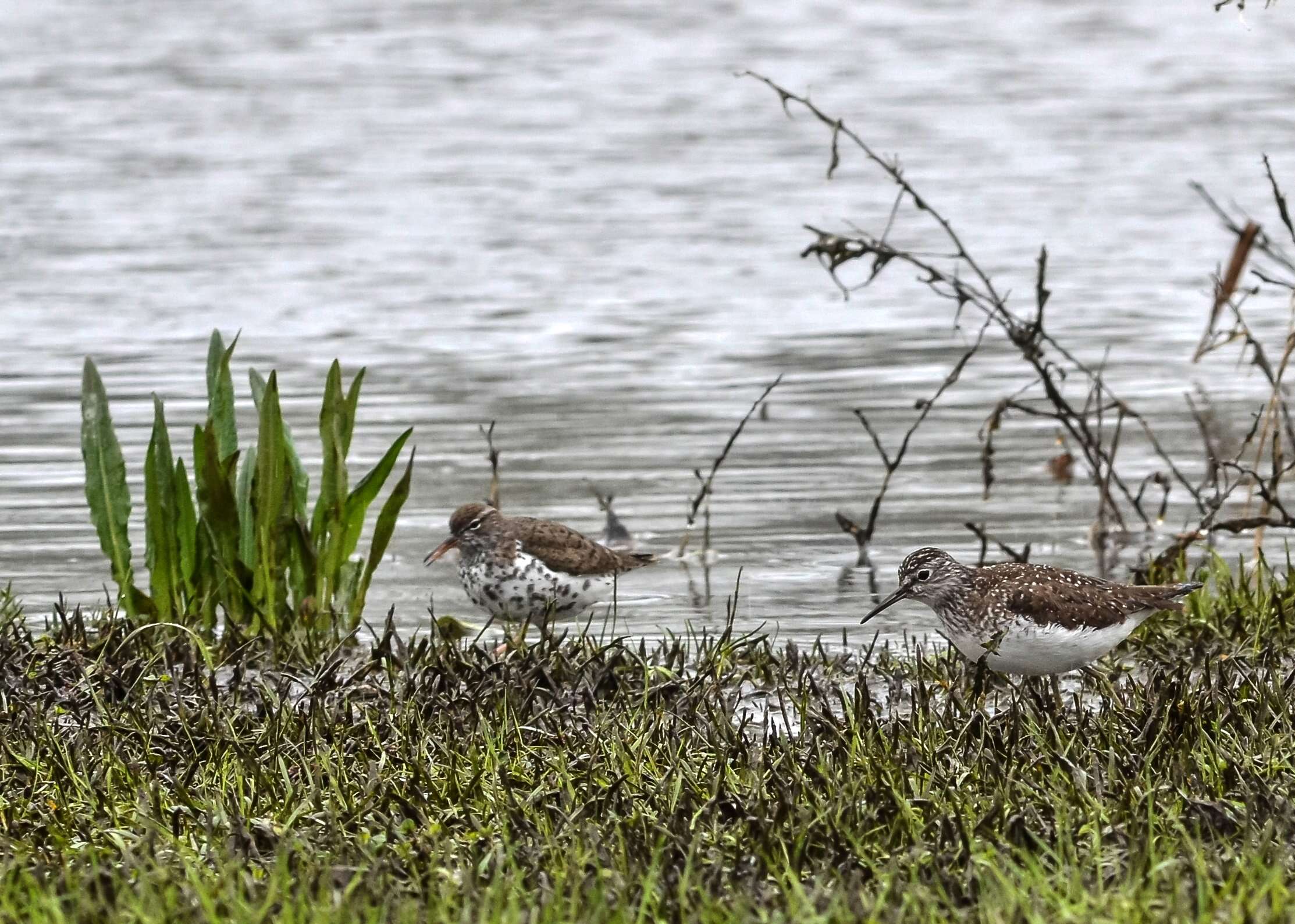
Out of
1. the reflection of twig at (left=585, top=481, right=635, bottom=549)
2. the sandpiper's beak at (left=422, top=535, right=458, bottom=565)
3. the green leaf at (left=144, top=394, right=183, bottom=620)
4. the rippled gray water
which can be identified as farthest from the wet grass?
the reflection of twig at (left=585, top=481, right=635, bottom=549)

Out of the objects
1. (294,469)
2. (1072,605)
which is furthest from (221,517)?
(1072,605)

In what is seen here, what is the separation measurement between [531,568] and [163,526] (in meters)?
1.38

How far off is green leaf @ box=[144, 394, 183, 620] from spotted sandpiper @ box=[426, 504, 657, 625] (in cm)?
108

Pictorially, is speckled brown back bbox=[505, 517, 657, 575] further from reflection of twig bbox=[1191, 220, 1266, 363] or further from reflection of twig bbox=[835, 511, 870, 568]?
reflection of twig bbox=[1191, 220, 1266, 363]

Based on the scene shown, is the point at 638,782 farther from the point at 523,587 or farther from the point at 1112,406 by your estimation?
the point at 1112,406

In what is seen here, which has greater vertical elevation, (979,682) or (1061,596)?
(1061,596)

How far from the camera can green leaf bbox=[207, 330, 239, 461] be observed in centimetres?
842

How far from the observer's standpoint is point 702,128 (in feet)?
90.8

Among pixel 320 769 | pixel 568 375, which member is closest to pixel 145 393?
pixel 568 375

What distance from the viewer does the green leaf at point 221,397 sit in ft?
27.6

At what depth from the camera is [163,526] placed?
27.3ft

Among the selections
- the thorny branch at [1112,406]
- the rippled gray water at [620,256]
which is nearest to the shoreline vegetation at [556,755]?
the thorny branch at [1112,406]

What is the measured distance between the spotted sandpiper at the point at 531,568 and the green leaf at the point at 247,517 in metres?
0.80

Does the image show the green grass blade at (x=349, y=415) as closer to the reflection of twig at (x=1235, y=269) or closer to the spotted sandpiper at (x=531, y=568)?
the spotted sandpiper at (x=531, y=568)
